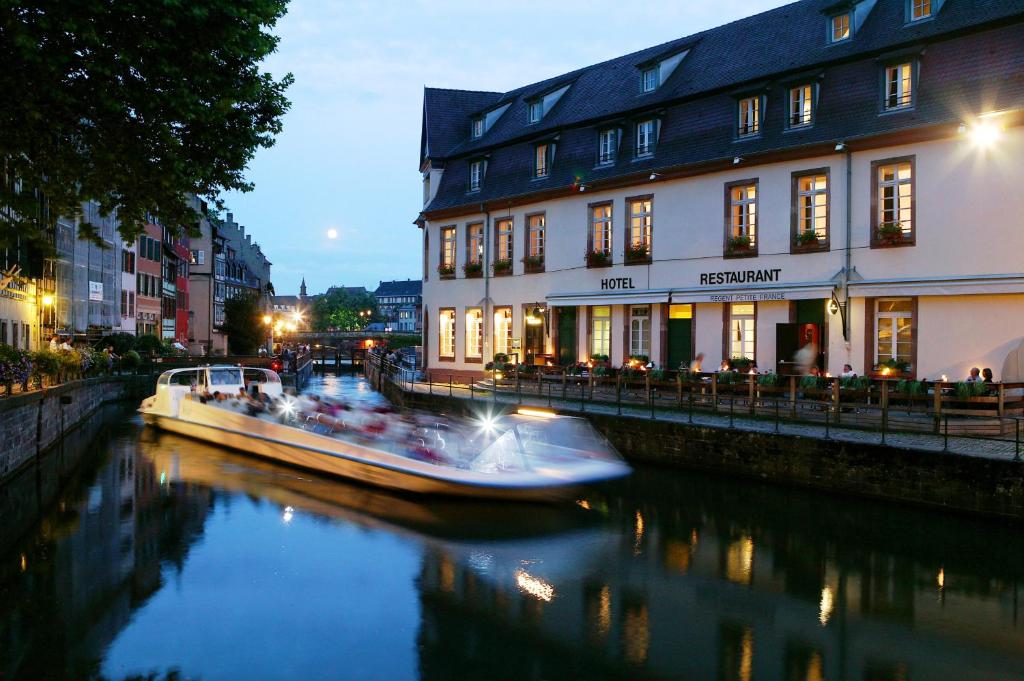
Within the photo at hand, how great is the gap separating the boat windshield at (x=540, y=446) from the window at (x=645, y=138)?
13415 mm

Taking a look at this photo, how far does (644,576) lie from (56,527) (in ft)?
30.2

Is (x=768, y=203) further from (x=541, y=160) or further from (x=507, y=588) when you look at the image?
(x=507, y=588)

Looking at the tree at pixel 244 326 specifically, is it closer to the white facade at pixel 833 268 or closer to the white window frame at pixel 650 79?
the white facade at pixel 833 268

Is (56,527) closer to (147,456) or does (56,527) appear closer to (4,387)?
(4,387)

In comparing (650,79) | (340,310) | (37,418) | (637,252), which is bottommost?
(37,418)

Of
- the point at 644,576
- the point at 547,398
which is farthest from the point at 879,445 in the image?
the point at 547,398

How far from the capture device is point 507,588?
10383mm

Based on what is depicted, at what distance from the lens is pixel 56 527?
13.7 meters

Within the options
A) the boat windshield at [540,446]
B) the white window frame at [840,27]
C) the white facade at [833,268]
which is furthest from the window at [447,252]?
the boat windshield at [540,446]

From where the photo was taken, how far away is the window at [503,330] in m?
31.3

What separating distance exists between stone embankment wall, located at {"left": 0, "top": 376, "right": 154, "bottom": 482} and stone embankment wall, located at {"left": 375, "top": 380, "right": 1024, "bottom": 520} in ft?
38.6

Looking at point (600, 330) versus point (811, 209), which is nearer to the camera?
point (811, 209)

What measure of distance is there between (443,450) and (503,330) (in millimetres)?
16325

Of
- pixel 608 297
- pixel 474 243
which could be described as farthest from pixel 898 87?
pixel 474 243
